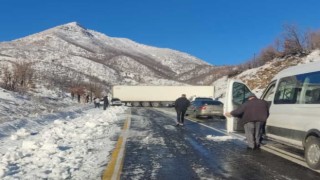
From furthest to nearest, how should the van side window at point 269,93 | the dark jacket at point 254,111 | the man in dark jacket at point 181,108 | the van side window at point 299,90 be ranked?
the man in dark jacket at point 181,108, the van side window at point 269,93, the dark jacket at point 254,111, the van side window at point 299,90

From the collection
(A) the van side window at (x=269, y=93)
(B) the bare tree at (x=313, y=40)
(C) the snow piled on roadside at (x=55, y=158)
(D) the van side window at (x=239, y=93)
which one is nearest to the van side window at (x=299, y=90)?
(A) the van side window at (x=269, y=93)

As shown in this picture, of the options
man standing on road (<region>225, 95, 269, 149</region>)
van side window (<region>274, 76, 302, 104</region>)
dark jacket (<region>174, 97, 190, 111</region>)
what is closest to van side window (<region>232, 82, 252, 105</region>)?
man standing on road (<region>225, 95, 269, 149</region>)

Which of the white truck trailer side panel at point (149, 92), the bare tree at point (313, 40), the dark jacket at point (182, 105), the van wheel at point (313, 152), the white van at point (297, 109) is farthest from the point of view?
the white truck trailer side panel at point (149, 92)

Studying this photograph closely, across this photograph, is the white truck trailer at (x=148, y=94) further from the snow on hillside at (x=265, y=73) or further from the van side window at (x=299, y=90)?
the van side window at (x=299, y=90)

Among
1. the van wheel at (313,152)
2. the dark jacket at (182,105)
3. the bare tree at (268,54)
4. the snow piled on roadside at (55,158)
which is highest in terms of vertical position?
the bare tree at (268,54)

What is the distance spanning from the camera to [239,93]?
644 inches

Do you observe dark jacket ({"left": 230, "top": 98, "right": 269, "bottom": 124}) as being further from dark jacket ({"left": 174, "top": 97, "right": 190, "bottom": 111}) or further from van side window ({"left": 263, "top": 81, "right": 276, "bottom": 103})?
dark jacket ({"left": 174, "top": 97, "right": 190, "bottom": 111})

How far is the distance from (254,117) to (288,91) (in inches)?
64.6

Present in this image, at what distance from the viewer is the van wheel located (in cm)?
960

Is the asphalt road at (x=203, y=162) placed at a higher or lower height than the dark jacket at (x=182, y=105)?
lower

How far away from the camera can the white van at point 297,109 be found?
9.79 meters

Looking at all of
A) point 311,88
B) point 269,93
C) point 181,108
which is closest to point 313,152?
point 311,88

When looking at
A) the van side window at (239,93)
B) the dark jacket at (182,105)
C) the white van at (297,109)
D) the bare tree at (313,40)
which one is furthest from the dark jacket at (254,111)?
the bare tree at (313,40)

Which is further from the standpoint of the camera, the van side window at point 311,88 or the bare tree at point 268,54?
the bare tree at point 268,54
